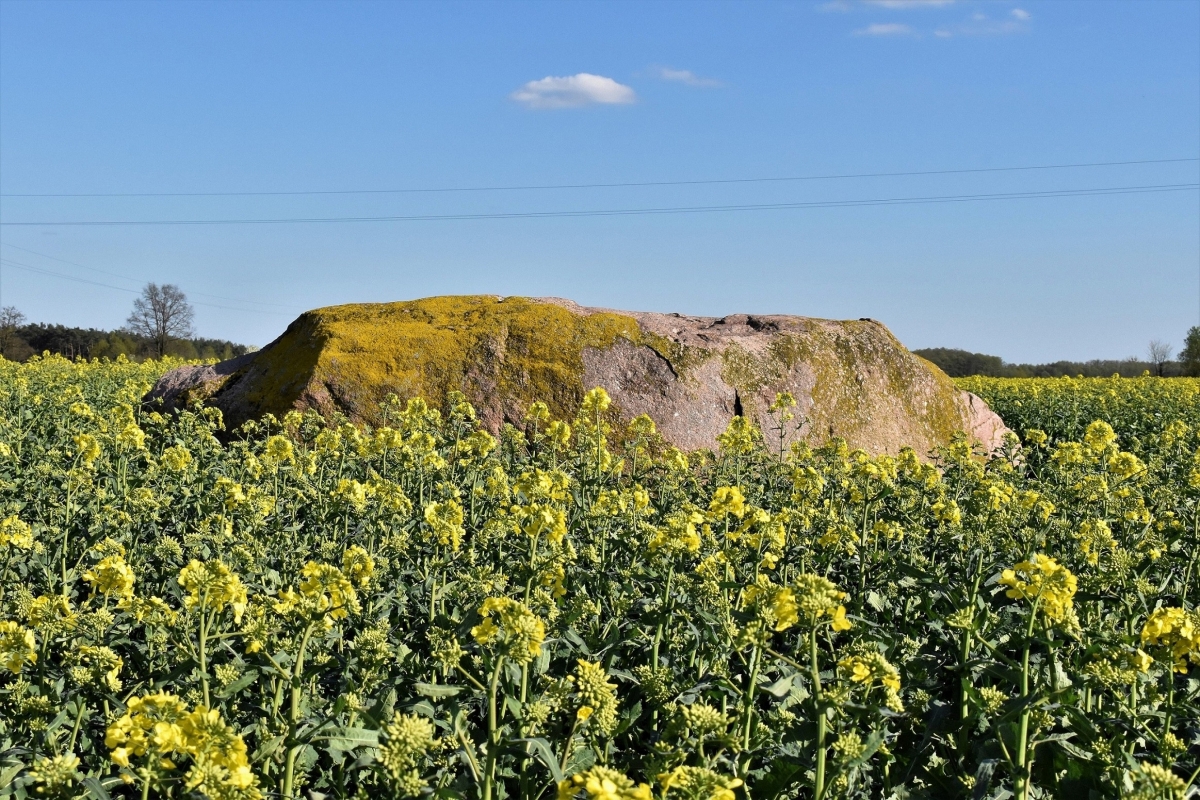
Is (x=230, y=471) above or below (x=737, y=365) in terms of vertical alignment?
below

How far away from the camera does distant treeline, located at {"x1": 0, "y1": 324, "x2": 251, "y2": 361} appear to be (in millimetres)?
61500

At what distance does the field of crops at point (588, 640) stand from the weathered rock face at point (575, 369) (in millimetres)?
3467

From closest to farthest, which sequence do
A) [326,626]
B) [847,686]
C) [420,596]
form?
[847,686], [326,626], [420,596]

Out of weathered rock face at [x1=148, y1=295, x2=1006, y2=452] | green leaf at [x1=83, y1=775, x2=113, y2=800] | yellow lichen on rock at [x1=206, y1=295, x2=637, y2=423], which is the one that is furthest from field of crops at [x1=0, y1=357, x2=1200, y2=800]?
weathered rock face at [x1=148, y1=295, x2=1006, y2=452]

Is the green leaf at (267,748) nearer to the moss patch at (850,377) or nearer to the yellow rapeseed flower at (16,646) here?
the yellow rapeseed flower at (16,646)

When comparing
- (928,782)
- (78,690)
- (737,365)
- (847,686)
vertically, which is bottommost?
→ (928,782)

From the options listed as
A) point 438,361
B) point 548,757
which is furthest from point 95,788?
point 438,361

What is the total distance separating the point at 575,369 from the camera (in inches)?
487

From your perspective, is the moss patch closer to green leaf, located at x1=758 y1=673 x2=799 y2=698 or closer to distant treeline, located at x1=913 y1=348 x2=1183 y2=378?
green leaf, located at x1=758 y1=673 x2=799 y2=698

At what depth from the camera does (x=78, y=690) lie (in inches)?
176

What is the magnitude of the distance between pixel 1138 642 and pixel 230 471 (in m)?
7.22

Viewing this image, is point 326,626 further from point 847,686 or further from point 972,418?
point 972,418

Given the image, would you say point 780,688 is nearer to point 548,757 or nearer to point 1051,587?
point 548,757

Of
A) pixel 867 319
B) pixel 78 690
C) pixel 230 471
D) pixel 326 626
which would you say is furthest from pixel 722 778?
pixel 867 319
